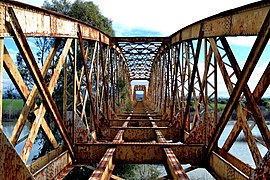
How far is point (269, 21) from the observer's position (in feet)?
→ 10.7

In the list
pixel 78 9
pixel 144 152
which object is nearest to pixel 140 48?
pixel 78 9

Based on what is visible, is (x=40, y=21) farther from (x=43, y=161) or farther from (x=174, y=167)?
(x=174, y=167)

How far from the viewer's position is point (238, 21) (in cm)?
411

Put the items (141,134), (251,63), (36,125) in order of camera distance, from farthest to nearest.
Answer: (141,134) < (36,125) < (251,63)

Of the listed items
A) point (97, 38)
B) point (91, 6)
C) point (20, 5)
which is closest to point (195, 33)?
point (97, 38)

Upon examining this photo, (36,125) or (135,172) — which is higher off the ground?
(36,125)

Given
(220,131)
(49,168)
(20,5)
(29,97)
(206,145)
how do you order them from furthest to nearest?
(206,145), (220,131), (49,168), (29,97), (20,5)

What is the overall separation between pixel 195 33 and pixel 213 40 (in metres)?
1.35

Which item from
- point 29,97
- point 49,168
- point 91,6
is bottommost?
point 49,168

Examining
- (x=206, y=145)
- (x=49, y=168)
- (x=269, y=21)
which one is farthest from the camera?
(x=206, y=145)

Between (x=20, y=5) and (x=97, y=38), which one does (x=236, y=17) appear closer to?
(x=20, y=5)

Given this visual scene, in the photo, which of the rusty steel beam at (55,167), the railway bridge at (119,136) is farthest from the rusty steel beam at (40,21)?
the rusty steel beam at (55,167)

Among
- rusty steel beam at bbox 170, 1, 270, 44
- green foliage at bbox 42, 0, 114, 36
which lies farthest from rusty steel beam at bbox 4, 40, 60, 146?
green foliage at bbox 42, 0, 114, 36

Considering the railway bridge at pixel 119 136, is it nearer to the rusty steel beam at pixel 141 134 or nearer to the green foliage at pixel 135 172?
the rusty steel beam at pixel 141 134
